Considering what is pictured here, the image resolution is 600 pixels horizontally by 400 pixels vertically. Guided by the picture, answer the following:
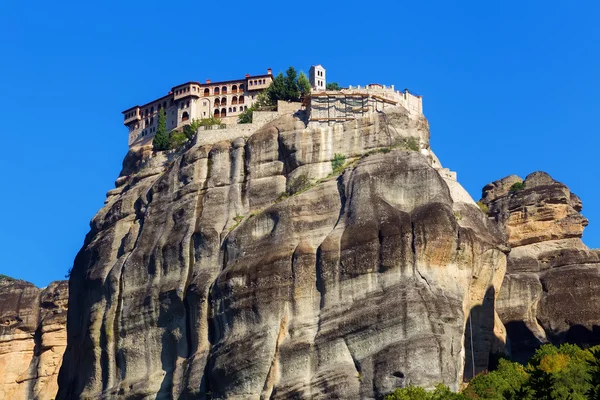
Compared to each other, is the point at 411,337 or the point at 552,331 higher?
the point at 552,331

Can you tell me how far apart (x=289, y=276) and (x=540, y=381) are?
22.0m

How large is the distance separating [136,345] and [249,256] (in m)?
9.98

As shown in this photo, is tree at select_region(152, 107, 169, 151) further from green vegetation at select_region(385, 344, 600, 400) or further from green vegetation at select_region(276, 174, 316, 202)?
green vegetation at select_region(385, 344, 600, 400)

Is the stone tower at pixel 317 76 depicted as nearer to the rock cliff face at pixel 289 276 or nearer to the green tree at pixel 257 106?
the green tree at pixel 257 106

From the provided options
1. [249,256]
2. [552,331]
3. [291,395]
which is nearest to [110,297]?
[249,256]

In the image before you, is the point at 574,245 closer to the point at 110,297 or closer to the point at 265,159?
the point at 265,159

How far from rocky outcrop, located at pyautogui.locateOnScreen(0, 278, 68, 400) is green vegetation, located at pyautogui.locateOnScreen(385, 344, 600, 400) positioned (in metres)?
40.9

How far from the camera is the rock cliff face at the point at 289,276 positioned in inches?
3263

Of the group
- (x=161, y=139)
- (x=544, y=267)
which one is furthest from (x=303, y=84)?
(x=544, y=267)

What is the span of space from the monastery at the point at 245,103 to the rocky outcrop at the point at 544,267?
9863 mm

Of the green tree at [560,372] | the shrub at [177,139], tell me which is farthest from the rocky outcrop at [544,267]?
the shrub at [177,139]

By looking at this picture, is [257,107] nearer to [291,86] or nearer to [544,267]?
[291,86]

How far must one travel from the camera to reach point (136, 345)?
94188 mm

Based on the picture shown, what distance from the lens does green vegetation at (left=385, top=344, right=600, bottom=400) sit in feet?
227
